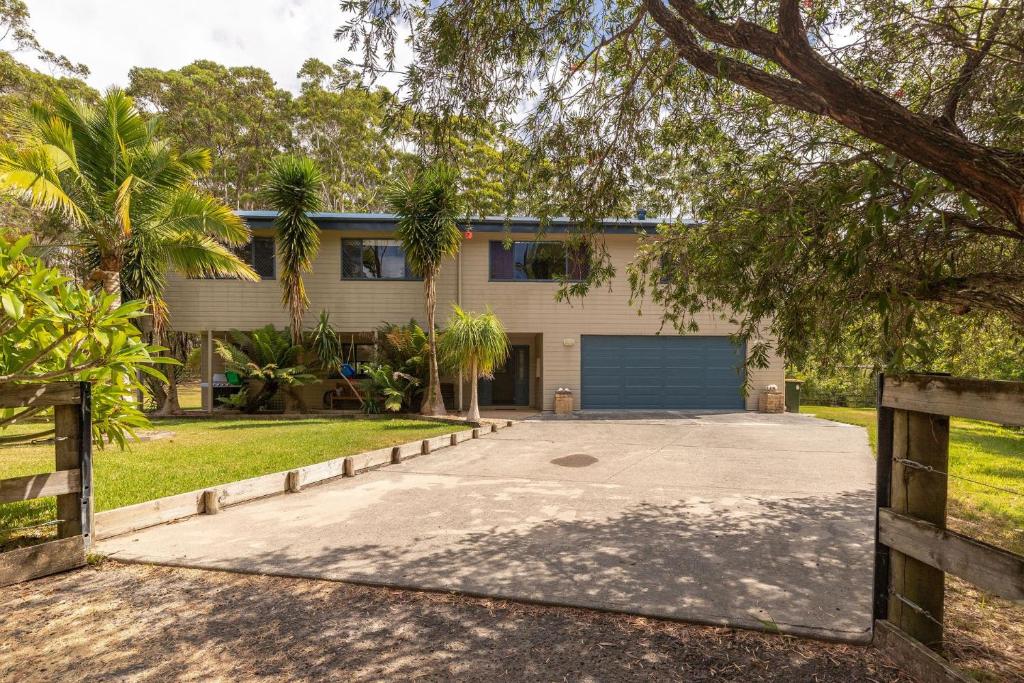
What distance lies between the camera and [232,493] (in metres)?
5.80

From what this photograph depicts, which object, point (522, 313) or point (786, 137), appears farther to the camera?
point (522, 313)

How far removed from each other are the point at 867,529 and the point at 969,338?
2757 millimetres

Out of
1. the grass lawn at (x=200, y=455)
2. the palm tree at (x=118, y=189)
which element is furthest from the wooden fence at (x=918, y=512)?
the palm tree at (x=118, y=189)

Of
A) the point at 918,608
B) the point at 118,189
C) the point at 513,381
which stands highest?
the point at 118,189

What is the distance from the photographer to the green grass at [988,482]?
5035mm

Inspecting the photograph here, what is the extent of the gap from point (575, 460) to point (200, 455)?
19.8 ft

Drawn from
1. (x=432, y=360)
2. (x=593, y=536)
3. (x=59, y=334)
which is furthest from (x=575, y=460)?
(x=59, y=334)

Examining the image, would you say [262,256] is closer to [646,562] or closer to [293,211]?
[293,211]

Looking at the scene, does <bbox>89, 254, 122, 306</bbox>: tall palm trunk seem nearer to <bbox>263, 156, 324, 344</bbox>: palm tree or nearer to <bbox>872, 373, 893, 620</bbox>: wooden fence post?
<bbox>263, 156, 324, 344</bbox>: palm tree

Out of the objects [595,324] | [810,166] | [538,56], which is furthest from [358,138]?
[810,166]

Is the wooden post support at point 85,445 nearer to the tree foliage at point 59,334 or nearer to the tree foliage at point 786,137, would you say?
the tree foliage at point 59,334

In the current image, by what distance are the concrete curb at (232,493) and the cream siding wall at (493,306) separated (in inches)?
303

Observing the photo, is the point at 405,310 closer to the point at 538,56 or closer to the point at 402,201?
the point at 402,201

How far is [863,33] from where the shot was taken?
4754 mm
